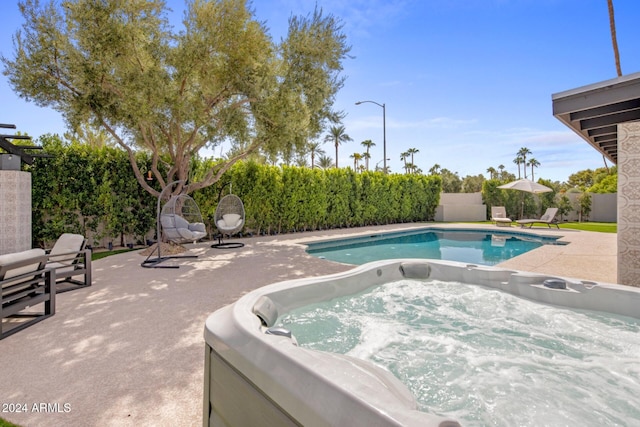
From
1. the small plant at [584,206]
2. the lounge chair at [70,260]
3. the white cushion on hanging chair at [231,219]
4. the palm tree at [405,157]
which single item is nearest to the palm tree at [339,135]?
the small plant at [584,206]

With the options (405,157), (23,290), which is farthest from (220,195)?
(405,157)

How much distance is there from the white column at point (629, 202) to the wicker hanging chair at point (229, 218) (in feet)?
24.7

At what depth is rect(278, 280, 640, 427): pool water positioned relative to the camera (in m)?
2.04

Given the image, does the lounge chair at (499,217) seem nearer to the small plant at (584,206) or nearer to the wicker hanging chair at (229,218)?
the small plant at (584,206)

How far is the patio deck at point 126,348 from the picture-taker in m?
1.92

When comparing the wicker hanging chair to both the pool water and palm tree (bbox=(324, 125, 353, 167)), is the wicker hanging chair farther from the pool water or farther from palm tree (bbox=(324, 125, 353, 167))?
palm tree (bbox=(324, 125, 353, 167))

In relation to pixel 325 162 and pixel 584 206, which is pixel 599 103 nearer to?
pixel 584 206

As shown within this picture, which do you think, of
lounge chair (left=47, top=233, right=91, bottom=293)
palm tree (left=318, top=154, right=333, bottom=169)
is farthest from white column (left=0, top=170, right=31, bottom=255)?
palm tree (left=318, top=154, right=333, bottom=169)

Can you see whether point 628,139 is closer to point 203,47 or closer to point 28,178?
point 203,47

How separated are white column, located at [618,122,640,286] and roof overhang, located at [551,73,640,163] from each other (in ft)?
1.22

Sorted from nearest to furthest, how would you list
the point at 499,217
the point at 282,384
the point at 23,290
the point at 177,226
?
the point at 282,384 < the point at 23,290 < the point at 177,226 < the point at 499,217

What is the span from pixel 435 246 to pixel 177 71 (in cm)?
845

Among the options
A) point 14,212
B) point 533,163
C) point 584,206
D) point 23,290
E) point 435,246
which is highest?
point 533,163

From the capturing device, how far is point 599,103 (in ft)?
13.3
